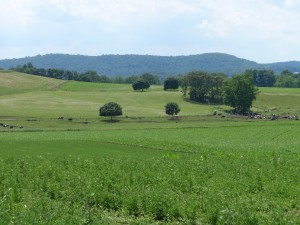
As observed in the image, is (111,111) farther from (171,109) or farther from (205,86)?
(205,86)

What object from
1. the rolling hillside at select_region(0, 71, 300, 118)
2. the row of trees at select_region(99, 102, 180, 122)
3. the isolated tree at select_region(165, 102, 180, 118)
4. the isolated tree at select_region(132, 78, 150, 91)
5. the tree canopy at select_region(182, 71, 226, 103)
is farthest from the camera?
the isolated tree at select_region(132, 78, 150, 91)

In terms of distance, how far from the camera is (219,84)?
14338 centimetres

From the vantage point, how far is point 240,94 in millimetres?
124312

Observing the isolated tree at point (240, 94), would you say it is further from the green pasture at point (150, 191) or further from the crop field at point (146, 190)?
the green pasture at point (150, 191)

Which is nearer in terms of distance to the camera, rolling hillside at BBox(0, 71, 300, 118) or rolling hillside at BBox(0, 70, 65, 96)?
rolling hillside at BBox(0, 71, 300, 118)

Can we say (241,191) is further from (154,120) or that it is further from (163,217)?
(154,120)

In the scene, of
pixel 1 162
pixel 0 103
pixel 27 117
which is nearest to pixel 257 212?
pixel 1 162

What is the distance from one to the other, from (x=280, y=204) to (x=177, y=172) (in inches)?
314

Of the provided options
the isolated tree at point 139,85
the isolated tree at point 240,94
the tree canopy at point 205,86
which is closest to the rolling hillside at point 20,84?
the isolated tree at point 139,85

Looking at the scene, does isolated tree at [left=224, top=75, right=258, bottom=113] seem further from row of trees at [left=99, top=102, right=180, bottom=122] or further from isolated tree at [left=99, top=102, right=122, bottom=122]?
isolated tree at [left=99, top=102, right=122, bottom=122]

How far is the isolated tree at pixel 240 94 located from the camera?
124 meters

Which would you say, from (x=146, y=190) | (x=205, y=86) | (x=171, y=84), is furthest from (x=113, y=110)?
(x=146, y=190)

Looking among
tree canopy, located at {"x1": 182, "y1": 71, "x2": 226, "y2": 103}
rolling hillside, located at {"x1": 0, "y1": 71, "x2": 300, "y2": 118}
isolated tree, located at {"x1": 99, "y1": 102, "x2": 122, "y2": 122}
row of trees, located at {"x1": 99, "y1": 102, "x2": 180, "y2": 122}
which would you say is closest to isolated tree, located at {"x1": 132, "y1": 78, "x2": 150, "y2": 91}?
rolling hillside, located at {"x1": 0, "y1": 71, "x2": 300, "y2": 118}

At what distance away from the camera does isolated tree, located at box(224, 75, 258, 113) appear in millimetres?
124000
